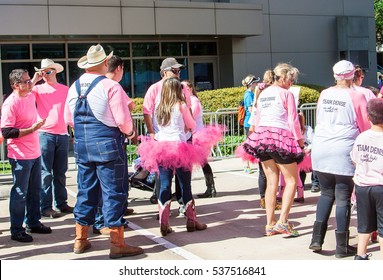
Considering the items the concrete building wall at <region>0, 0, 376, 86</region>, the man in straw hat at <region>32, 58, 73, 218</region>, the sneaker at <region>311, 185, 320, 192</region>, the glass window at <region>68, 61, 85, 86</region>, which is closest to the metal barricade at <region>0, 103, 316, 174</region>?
the sneaker at <region>311, 185, 320, 192</region>

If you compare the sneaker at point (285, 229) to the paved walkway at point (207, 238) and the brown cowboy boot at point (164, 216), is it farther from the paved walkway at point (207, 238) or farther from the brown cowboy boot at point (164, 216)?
the brown cowboy boot at point (164, 216)

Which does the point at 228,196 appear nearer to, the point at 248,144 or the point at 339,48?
the point at 248,144

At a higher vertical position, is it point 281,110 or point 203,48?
point 203,48

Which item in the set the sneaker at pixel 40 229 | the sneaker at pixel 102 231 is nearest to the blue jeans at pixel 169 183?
the sneaker at pixel 102 231

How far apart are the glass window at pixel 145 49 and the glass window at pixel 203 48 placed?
134 centimetres

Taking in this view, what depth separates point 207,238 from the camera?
22.3 ft

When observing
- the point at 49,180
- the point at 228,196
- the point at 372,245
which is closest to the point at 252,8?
the point at 228,196

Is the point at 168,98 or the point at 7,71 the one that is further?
the point at 7,71

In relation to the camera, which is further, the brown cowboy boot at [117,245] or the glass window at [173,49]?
the glass window at [173,49]

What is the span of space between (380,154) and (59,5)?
552 inches

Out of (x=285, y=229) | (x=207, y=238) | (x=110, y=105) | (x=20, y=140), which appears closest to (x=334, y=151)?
(x=285, y=229)

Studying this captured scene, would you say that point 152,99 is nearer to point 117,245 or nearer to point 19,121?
point 19,121

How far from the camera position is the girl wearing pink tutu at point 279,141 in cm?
653

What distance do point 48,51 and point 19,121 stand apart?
12751 mm
